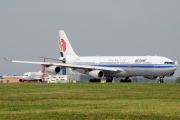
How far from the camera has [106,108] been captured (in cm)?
2620

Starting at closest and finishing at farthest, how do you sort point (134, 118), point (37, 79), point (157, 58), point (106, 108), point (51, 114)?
point (134, 118) → point (51, 114) → point (106, 108) → point (157, 58) → point (37, 79)

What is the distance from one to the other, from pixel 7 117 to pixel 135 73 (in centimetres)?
5403

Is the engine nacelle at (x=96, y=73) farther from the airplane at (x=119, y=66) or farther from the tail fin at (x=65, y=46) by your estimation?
the tail fin at (x=65, y=46)

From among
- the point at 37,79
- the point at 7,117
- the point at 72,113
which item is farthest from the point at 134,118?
the point at 37,79

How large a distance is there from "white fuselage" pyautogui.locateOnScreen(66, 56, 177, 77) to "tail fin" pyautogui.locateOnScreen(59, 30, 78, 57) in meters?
8.55

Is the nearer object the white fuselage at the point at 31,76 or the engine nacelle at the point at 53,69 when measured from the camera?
the engine nacelle at the point at 53,69

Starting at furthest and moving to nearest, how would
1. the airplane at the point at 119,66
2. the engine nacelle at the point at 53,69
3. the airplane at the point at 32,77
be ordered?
the airplane at the point at 32,77, the engine nacelle at the point at 53,69, the airplane at the point at 119,66

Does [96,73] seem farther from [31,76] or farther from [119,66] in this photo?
[31,76]

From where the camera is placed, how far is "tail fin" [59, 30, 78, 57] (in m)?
89.3

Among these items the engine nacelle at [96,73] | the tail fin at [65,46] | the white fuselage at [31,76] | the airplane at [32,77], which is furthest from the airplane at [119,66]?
the white fuselage at [31,76]

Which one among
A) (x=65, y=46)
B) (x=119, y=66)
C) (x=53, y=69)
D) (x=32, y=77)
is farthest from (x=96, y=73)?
(x=32, y=77)

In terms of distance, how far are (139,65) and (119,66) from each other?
4.05 meters

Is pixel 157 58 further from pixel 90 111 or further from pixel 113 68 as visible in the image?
pixel 90 111

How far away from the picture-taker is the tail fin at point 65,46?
89312 millimetres
